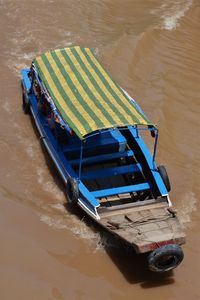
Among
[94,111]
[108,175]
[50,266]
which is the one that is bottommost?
[50,266]

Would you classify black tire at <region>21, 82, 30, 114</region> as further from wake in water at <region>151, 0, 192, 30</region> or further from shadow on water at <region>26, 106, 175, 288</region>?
wake in water at <region>151, 0, 192, 30</region>

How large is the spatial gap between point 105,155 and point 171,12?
29.5ft

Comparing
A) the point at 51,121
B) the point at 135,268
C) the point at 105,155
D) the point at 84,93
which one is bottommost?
the point at 135,268

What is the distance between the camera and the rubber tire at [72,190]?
891 cm

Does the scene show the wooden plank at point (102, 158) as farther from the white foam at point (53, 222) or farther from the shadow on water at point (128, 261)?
the white foam at point (53, 222)

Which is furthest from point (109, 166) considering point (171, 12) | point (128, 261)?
point (171, 12)

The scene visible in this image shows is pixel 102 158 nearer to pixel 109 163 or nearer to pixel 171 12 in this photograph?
pixel 109 163

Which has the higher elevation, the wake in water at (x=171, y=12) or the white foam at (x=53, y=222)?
the wake in water at (x=171, y=12)

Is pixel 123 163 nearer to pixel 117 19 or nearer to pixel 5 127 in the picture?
pixel 5 127

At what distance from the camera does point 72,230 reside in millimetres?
9047

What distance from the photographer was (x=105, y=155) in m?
9.74

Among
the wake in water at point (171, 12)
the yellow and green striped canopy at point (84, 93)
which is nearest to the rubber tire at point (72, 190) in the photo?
the yellow and green striped canopy at point (84, 93)

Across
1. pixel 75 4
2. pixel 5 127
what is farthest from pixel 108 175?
pixel 75 4

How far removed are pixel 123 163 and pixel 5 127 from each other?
118 inches
